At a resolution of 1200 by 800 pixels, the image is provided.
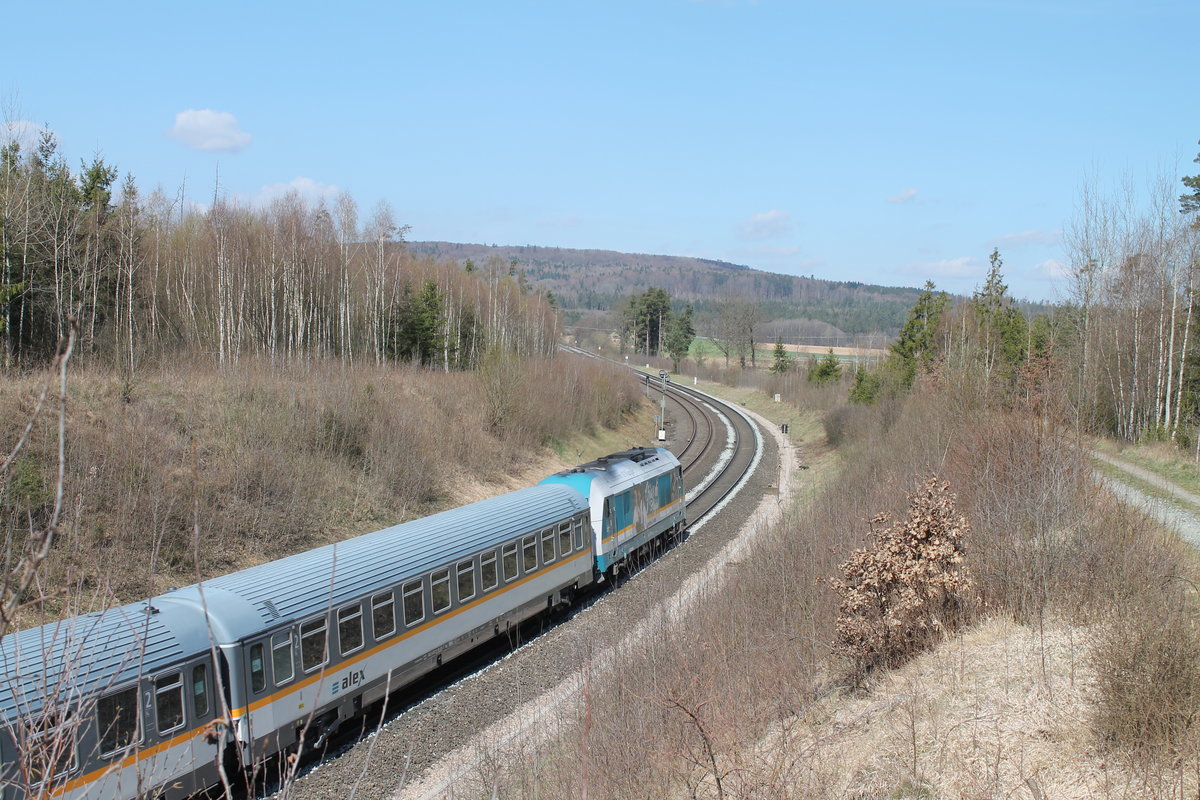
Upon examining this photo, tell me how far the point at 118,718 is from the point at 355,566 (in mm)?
3798

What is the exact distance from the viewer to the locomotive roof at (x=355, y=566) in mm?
10094

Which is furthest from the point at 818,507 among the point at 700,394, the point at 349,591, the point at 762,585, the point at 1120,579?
the point at 700,394

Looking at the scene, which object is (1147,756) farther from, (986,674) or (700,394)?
(700,394)

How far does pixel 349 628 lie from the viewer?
1129 centimetres

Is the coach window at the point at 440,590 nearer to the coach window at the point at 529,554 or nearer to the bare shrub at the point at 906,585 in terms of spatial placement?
the coach window at the point at 529,554

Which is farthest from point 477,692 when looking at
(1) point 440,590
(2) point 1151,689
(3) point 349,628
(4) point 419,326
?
(4) point 419,326

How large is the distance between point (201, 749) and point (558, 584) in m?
8.02

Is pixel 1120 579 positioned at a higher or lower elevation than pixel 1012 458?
lower

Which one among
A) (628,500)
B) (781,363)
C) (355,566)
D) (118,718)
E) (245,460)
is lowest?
(118,718)

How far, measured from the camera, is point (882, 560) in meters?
9.69

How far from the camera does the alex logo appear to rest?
35.9 ft

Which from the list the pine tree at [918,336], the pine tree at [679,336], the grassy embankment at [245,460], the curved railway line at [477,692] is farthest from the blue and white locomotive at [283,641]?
the pine tree at [679,336]

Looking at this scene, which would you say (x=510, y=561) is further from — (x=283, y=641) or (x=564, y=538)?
(x=283, y=641)

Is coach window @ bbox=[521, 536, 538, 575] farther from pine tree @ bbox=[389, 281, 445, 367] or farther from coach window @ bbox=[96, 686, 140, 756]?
pine tree @ bbox=[389, 281, 445, 367]
